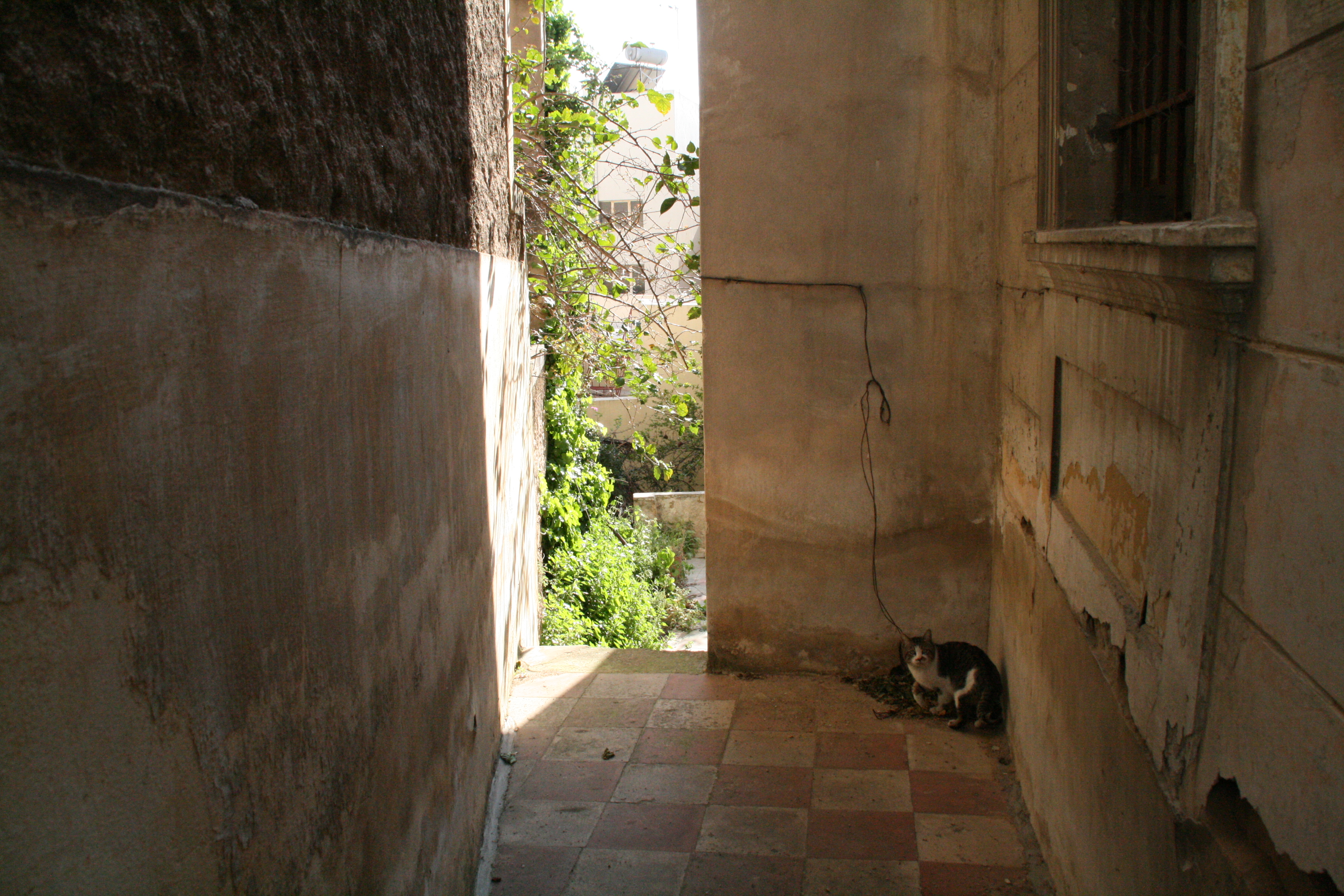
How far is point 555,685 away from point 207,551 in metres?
4.37

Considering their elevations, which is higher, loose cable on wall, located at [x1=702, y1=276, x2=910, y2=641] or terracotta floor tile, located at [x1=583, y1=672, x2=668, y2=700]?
loose cable on wall, located at [x1=702, y1=276, x2=910, y2=641]

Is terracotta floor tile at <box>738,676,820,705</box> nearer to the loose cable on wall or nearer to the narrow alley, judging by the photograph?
the narrow alley

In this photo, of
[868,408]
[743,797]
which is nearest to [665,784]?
[743,797]

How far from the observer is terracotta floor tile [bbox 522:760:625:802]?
439 cm

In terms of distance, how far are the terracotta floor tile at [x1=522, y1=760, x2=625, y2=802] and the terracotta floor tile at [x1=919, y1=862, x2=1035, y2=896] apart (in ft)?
4.66

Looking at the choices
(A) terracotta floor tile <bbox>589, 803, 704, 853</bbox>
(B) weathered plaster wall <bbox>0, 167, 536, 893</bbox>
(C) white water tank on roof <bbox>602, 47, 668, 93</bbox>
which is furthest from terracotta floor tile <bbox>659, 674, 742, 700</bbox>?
(C) white water tank on roof <bbox>602, 47, 668, 93</bbox>

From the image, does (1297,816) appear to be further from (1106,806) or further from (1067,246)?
(1067,246)

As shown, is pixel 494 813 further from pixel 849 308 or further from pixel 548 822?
pixel 849 308

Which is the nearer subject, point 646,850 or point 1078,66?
point 1078,66

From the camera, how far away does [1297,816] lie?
1522 millimetres

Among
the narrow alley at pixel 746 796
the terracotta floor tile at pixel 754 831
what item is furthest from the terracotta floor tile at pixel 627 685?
Answer: the terracotta floor tile at pixel 754 831

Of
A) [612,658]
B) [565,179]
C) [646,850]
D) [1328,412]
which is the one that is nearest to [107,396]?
[1328,412]

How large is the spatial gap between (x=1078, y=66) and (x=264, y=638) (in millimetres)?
3200

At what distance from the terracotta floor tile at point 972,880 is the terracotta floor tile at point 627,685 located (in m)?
2.06
